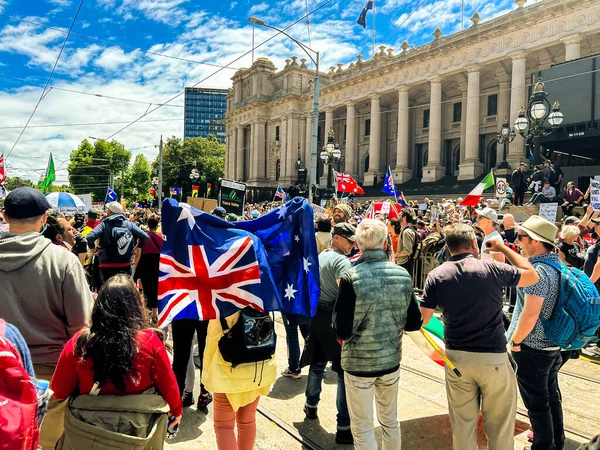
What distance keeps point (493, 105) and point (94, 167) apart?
6549 cm

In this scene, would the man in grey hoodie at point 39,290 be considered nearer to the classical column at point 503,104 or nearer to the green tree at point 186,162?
the classical column at point 503,104

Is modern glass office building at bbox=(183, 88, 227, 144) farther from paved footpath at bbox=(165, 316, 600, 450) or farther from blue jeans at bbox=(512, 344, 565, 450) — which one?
blue jeans at bbox=(512, 344, 565, 450)

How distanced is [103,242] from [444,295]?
17.5 ft

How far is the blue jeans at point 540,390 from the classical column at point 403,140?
38.6 meters

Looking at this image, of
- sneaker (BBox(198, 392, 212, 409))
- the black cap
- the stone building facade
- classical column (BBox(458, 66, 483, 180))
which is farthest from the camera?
classical column (BBox(458, 66, 483, 180))

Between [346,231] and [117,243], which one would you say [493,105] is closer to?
[117,243]

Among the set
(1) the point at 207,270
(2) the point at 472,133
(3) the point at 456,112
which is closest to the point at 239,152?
(3) the point at 456,112

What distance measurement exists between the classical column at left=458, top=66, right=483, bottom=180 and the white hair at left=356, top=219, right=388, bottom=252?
3395 centimetres

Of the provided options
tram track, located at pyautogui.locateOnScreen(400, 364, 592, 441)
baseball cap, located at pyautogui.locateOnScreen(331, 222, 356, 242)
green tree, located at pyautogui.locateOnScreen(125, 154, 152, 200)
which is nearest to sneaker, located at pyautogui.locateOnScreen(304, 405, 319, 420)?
baseball cap, located at pyautogui.locateOnScreen(331, 222, 356, 242)

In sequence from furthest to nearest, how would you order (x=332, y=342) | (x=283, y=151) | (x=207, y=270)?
1. (x=283, y=151)
2. (x=332, y=342)
3. (x=207, y=270)

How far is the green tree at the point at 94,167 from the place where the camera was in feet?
262

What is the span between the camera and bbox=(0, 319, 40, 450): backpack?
171 centimetres

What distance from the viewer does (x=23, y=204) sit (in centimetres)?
295

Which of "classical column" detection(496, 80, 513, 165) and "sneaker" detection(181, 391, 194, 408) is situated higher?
"classical column" detection(496, 80, 513, 165)
